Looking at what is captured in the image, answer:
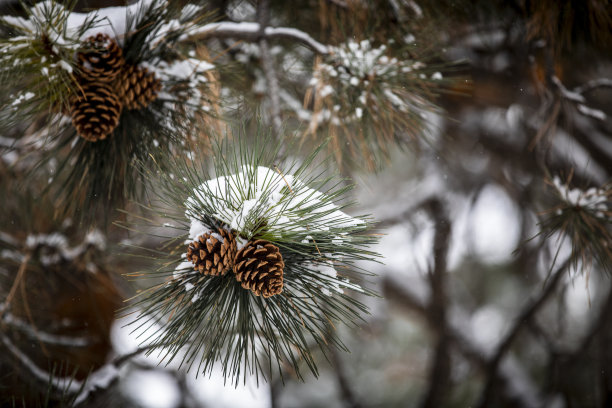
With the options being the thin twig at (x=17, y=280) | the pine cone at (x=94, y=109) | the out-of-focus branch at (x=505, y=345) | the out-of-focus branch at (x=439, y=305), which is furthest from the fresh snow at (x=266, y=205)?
the out-of-focus branch at (x=505, y=345)

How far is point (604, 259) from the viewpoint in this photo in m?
0.77

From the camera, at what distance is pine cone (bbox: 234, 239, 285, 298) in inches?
13.5

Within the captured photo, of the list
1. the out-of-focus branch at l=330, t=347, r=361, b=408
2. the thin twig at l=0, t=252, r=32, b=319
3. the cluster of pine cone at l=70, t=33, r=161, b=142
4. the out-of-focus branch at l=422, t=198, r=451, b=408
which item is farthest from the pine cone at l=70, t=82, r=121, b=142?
the out-of-focus branch at l=422, t=198, r=451, b=408

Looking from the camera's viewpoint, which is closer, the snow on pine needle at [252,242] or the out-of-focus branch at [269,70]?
the snow on pine needle at [252,242]

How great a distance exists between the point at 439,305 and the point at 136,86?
147cm

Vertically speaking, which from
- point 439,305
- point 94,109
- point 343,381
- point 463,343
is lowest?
point 343,381

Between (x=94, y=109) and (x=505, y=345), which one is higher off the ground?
(x=94, y=109)

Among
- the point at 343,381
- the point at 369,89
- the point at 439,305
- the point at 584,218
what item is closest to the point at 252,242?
the point at 369,89

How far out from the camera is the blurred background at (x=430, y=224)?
749 mm

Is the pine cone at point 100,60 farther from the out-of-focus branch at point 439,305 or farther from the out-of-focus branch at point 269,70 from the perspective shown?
the out-of-focus branch at point 439,305

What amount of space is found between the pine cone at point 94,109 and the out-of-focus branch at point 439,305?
126 cm

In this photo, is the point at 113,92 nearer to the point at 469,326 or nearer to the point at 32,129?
the point at 32,129

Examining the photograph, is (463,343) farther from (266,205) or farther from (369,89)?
(266,205)

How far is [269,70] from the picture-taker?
63 centimetres
